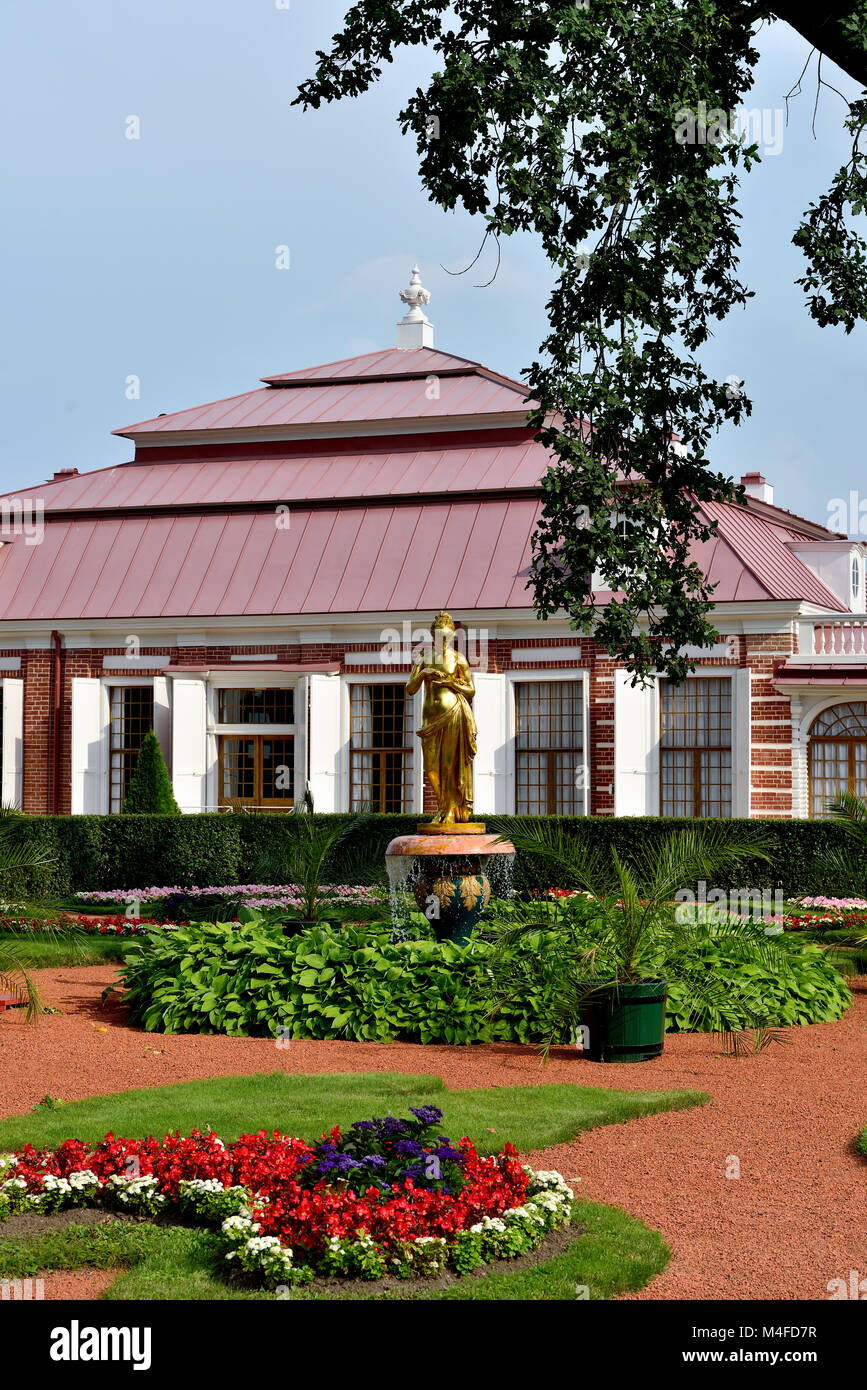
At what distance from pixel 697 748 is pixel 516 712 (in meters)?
3.25

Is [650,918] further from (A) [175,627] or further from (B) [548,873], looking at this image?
(A) [175,627]

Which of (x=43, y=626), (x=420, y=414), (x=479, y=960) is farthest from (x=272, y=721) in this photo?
(x=479, y=960)

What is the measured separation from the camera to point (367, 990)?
11508 mm

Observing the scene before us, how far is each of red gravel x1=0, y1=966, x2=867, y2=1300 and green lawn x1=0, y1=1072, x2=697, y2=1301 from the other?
0.18m

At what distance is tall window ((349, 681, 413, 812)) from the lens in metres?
26.5

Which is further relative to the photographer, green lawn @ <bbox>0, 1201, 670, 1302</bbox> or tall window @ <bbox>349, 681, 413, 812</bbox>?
tall window @ <bbox>349, 681, 413, 812</bbox>

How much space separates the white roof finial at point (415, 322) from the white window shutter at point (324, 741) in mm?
10761

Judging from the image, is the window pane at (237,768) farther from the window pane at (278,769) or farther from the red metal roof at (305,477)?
the red metal roof at (305,477)

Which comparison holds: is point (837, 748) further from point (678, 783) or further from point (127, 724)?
point (127, 724)

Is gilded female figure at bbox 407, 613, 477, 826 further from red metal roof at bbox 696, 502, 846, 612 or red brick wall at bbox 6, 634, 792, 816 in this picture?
red brick wall at bbox 6, 634, 792, 816

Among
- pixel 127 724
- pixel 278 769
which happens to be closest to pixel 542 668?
pixel 278 769

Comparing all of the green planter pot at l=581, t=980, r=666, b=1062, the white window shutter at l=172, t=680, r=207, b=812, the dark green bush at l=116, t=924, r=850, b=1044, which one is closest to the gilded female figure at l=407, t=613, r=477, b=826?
the dark green bush at l=116, t=924, r=850, b=1044

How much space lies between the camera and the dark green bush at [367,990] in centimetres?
1125
